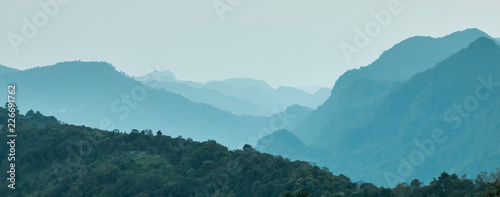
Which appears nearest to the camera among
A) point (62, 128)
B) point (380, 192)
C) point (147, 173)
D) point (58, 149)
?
point (380, 192)

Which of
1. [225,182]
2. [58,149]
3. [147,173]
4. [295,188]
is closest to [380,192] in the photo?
[295,188]

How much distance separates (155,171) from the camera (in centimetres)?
11350

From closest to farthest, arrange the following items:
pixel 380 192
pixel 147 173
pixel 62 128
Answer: pixel 380 192, pixel 147 173, pixel 62 128

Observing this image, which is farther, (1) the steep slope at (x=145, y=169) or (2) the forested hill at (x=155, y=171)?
(1) the steep slope at (x=145, y=169)

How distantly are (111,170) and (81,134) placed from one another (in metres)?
18.3

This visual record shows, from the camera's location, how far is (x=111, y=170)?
370ft

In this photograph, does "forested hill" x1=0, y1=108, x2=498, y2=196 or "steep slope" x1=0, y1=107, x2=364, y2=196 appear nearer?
"forested hill" x1=0, y1=108, x2=498, y2=196

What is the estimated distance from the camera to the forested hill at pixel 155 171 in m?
107

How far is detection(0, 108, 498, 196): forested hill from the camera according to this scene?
10700 cm

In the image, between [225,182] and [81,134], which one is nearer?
[225,182]

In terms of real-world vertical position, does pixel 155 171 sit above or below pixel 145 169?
below

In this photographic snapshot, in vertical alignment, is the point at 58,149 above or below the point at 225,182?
above

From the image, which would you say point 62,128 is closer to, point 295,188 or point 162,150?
point 162,150

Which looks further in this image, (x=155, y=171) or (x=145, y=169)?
(x=145, y=169)
